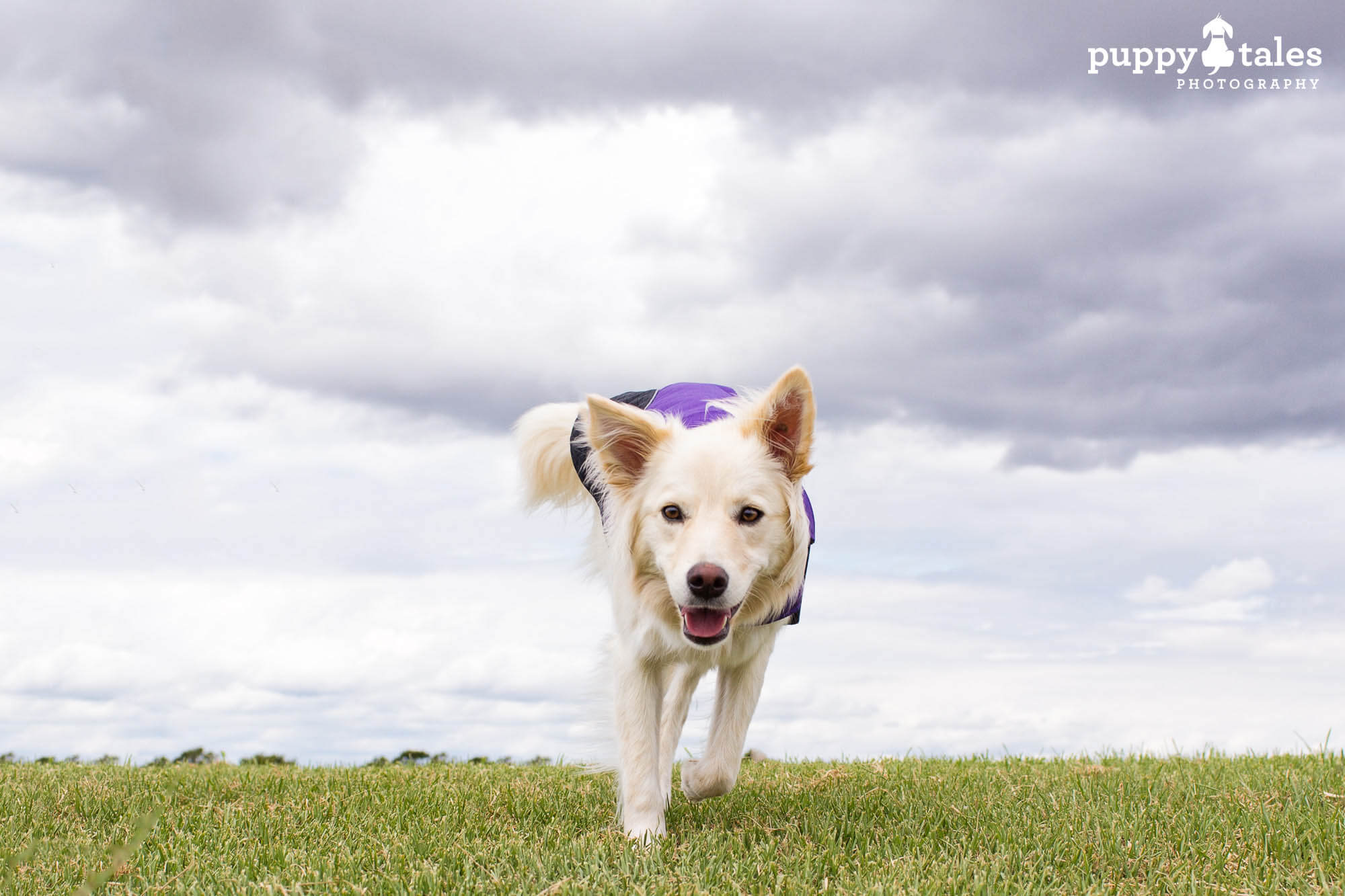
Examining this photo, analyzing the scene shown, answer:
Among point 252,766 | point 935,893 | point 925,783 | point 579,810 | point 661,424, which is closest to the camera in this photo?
point 935,893

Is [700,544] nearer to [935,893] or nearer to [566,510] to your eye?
[935,893]

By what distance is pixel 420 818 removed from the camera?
5.38 m

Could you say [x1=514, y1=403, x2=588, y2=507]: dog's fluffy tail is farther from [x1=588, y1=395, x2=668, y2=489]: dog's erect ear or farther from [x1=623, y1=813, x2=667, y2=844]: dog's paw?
[x1=623, y1=813, x2=667, y2=844]: dog's paw

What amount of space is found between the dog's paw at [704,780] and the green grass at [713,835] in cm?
14

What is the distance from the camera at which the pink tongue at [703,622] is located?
4.64 meters

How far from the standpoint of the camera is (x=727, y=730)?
530 cm

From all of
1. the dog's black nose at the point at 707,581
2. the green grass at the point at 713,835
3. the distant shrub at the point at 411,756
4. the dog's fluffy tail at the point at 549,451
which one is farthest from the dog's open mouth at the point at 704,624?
the distant shrub at the point at 411,756

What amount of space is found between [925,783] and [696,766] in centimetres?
188

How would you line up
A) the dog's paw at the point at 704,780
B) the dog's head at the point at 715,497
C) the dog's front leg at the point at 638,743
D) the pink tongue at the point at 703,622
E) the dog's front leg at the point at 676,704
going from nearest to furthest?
the dog's head at the point at 715,497 → the pink tongue at the point at 703,622 → the dog's front leg at the point at 638,743 → the dog's paw at the point at 704,780 → the dog's front leg at the point at 676,704

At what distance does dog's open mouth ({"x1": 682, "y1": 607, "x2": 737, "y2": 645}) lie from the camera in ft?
15.2

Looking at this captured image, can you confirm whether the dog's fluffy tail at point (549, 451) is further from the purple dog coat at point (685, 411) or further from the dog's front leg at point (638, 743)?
the dog's front leg at point (638, 743)

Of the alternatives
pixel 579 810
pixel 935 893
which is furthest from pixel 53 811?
pixel 935 893

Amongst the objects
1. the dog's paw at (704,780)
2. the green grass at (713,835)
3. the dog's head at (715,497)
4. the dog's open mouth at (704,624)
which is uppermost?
the dog's head at (715,497)

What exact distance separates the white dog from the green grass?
1.34ft
